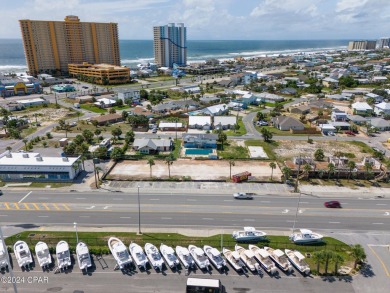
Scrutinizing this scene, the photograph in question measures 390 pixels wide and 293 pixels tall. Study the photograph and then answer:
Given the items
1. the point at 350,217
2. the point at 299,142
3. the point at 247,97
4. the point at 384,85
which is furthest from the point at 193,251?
the point at 384,85

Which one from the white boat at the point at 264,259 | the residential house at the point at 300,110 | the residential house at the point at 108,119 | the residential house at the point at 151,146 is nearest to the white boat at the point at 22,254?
the white boat at the point at 264,259

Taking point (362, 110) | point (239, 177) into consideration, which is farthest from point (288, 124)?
point (239, 177)

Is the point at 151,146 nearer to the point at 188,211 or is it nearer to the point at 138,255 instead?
the point at 188,211

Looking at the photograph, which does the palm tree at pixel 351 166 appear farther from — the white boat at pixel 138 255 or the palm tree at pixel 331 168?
the white boat at pixel 138 255

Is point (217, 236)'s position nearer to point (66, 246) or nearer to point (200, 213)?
point (200, 213)

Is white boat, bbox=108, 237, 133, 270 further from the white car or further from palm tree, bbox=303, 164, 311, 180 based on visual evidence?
palm tree, bbox=303, 164, 311, 180

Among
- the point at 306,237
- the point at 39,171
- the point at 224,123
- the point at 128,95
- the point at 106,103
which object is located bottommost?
the point at 306,237
